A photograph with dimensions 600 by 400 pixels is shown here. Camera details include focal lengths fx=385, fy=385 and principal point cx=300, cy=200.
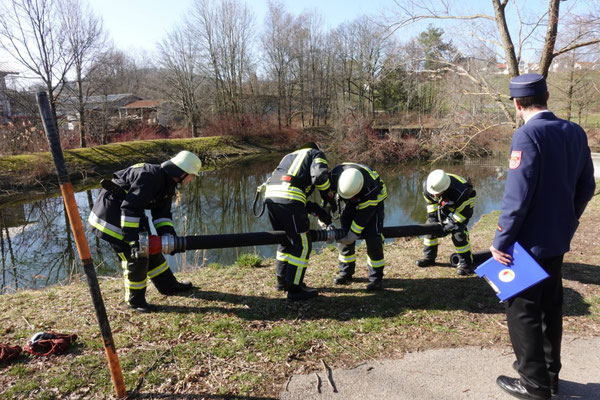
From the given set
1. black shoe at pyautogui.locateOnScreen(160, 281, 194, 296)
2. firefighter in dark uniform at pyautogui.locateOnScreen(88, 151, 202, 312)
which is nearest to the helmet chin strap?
firefighter in dark uniform at pyautogui.locateOnScreen(88, 151, 202, 312)

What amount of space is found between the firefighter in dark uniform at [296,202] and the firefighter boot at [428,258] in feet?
6.86

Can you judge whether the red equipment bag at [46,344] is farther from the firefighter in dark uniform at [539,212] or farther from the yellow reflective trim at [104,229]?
the firefighter in dark uniform at [539,212]

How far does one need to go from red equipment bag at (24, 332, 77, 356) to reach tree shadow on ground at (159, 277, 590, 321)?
103 cm

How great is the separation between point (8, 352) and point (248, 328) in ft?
6.73

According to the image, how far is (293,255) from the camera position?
4496 mm

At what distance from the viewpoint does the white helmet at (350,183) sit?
4.54 meters

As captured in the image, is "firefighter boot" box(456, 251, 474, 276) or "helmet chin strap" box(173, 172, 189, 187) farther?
"firefighter boot" box(456, 251, 474, 276)

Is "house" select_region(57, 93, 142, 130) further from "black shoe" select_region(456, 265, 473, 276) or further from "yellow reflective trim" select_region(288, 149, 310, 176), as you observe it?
"black shoe" select_region(456, 265, 473, 276)

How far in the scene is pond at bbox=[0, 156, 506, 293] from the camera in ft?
29.5

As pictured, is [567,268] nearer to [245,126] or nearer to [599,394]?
[599,394]

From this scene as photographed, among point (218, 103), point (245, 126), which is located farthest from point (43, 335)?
point (218, 103)

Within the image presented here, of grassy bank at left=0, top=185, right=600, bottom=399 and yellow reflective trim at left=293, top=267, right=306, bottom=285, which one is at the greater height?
yellow reflective trim at left=293, top=267, right=306, bottom=285

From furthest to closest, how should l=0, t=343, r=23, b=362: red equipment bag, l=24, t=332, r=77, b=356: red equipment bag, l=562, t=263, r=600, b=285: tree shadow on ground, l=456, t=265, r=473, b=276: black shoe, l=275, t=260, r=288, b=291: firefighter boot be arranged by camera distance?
l=456, t=265, r=473, b=276: black shoe < l=562, t=263, r=600, b=285: tree shadow on ground < l=275, t=260, r=288, b=291: firefighter boot < l=24, t=332, r=77, b=356: red equipment bag < l=0, t=343, r=23, b=362: red equipment bag

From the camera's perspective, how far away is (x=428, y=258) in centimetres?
593
